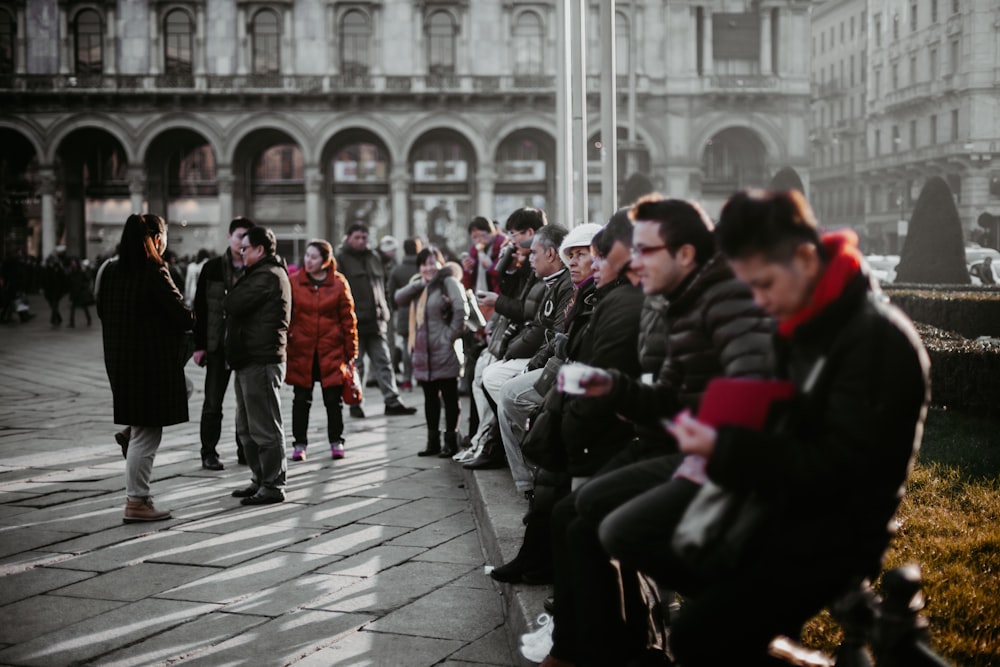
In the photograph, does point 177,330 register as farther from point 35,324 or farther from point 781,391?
point 35,324

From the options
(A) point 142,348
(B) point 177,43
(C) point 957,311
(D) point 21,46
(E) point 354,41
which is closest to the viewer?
(A) point 142,348

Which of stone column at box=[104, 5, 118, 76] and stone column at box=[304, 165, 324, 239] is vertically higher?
stone column at box=[104, 5, 118, 76]

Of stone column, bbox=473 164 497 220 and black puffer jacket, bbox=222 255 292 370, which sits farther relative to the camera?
stone column, bbox=473 164 497 220

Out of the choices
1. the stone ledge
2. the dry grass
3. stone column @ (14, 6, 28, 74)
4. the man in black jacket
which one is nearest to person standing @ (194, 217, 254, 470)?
the stone ledge

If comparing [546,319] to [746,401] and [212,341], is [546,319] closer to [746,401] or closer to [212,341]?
[212,341]

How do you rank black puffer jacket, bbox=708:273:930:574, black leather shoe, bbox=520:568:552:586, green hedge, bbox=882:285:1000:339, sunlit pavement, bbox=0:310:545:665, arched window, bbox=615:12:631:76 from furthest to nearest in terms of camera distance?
arched window, bbox=615:12:631:76, green hedge, bbox=882:285:1000:339, black leather shoe, bbox=520:568:552:586, sunlit pavement, bbox=0:310:545:665, black puffer jacket, bbox=708:273:930:574

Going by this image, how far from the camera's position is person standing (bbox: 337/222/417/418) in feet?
32.7

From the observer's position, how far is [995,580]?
3.81m

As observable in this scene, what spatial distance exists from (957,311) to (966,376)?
295 cm

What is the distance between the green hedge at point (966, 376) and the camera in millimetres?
7305

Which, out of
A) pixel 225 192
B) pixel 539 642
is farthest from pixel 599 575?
pixel 225 192

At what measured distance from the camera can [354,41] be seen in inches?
1494

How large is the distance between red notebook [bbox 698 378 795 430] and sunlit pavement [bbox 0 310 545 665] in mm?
1865

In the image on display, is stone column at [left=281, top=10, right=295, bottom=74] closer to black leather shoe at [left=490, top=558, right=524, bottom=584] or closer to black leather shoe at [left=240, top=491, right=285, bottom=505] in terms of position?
black leather shoe at [left=240, top=491, right=285, bottom=505]
